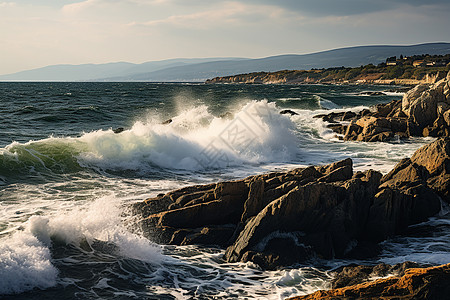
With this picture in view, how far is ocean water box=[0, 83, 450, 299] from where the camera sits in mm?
7223

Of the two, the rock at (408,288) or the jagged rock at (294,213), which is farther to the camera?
the jagged rock at (294,213)

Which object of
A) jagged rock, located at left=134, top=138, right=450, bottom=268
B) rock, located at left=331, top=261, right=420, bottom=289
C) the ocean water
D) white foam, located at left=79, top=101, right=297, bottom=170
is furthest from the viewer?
white foam, located at left=79, top=101, right=297, bottom=170

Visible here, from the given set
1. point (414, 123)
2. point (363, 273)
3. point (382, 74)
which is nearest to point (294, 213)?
point (363, 273)

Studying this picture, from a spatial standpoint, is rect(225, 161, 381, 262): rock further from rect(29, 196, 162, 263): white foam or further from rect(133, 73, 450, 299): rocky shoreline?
rect(29, 196, 162, 263): white foam

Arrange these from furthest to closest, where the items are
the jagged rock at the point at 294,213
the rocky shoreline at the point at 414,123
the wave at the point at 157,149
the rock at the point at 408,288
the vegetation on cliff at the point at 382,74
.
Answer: the vegetation on cliff at the point at 382,74
the rocky shoreline at the point at 414,123
the wave at the point at 157,149
the jagged rock at the point at 294,213
the rock at the point at 408,288

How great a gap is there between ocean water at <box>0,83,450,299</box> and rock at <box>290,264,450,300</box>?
1695 mm

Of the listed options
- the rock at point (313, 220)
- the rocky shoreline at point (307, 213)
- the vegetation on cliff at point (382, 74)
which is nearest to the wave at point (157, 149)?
the rocky shoreline at point (307, 213)

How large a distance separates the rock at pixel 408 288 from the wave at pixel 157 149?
12127mm

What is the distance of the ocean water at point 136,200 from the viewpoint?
722cm

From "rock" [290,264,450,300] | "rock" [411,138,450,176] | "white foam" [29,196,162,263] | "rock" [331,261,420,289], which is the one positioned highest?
"rock" [411,138,450,176]

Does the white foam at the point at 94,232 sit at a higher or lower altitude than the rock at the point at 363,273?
higher

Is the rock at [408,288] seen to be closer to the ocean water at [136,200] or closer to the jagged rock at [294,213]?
the ocean water at [136,200]

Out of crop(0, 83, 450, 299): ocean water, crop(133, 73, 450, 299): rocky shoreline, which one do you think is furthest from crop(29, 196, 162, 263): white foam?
crop(133, 73, 450, 299): rocky shoreline

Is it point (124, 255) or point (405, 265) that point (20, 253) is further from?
point (405, 265)
